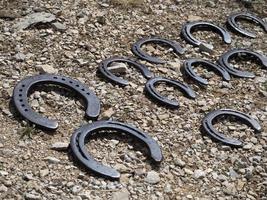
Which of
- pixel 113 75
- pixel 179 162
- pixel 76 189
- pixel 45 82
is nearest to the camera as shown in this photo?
pixel 76 189

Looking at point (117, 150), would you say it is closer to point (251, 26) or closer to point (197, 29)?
point (197, 29)

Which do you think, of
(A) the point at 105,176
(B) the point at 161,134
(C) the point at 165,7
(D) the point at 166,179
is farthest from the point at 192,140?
(C) the point at 165,7

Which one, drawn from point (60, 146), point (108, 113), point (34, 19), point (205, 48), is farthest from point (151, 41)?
point (60, 146)

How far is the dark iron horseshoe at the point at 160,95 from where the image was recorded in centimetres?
409

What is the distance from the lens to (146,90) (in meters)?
4.18

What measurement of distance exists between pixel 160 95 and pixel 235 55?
3.52 feet

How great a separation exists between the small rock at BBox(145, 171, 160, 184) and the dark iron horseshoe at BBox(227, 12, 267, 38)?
221cm

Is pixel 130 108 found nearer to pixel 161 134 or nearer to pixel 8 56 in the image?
pixel 161 134

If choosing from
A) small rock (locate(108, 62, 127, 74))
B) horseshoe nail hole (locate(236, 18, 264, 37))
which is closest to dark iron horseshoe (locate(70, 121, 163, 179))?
small rock (locate(108, 62, 127, 74))

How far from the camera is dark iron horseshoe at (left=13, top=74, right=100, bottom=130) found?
3.63m

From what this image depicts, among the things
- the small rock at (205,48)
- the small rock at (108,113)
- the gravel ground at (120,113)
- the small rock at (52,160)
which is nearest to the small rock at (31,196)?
the gravel ground at (120,113)

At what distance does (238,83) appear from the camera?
14.9 feet

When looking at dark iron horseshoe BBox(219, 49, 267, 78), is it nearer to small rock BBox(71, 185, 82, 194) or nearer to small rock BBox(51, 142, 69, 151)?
small rock BBox(51, 142, 69, 151)

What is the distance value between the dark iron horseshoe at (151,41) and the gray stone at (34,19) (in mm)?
735
